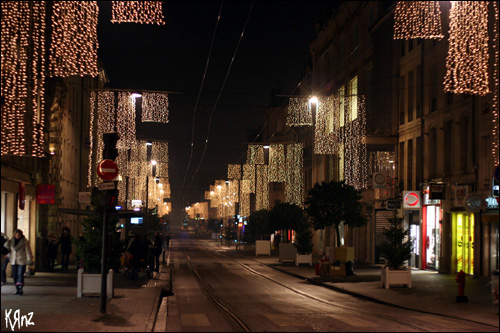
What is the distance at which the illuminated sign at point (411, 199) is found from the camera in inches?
1490

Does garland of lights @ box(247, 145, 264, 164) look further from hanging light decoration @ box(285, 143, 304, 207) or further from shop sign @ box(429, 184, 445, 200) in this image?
shop sign @ box(429, 184, 445, 200)

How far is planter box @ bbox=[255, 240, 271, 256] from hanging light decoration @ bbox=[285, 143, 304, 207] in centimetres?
381

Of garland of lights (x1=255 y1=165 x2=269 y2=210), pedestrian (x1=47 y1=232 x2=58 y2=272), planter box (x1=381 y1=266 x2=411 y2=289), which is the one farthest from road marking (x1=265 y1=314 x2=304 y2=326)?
garland of lights (x1=255 y1=165 x2=269 y2=210)

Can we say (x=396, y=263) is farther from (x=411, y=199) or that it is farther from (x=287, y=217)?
(x=287, y=217)

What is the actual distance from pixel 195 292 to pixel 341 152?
2717cm

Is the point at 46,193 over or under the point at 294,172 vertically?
under

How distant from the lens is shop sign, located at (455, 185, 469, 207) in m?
32.3

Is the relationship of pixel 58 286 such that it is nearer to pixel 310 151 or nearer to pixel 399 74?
pixel 399 74

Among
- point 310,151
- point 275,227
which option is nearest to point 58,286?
point 275,227

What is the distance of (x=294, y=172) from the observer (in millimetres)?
59250

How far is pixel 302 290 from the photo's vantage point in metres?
27.2

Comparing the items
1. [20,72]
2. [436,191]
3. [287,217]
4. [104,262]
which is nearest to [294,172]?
[287,217]

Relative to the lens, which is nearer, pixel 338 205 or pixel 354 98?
pixel 338 205

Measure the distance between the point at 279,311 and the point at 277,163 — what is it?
40407mm
